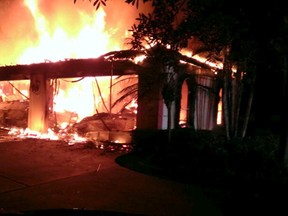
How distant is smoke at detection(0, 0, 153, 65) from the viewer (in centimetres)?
2289

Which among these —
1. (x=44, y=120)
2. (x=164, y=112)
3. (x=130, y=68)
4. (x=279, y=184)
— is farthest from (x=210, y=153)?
(x=44, y=120)

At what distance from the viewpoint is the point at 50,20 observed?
25094mm

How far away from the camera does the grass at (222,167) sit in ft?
17.4

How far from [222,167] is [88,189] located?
312 cm

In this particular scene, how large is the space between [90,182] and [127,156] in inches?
117

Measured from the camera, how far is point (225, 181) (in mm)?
6398

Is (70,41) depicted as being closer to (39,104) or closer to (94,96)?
(94,96)

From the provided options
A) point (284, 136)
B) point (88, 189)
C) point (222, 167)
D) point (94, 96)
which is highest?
point (94, 96)

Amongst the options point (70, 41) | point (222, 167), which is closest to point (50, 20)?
point (70, 41)

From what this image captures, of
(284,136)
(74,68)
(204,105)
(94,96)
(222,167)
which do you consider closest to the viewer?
(284,136)

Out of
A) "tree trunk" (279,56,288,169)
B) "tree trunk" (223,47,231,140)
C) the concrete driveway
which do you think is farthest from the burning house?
"tree trunk" (279,56,288,169)

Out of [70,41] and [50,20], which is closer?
[70,41]

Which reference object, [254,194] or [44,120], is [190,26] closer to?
[254,194]

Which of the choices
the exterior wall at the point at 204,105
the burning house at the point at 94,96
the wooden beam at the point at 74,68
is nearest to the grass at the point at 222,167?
the burning house at the point at 94,96
